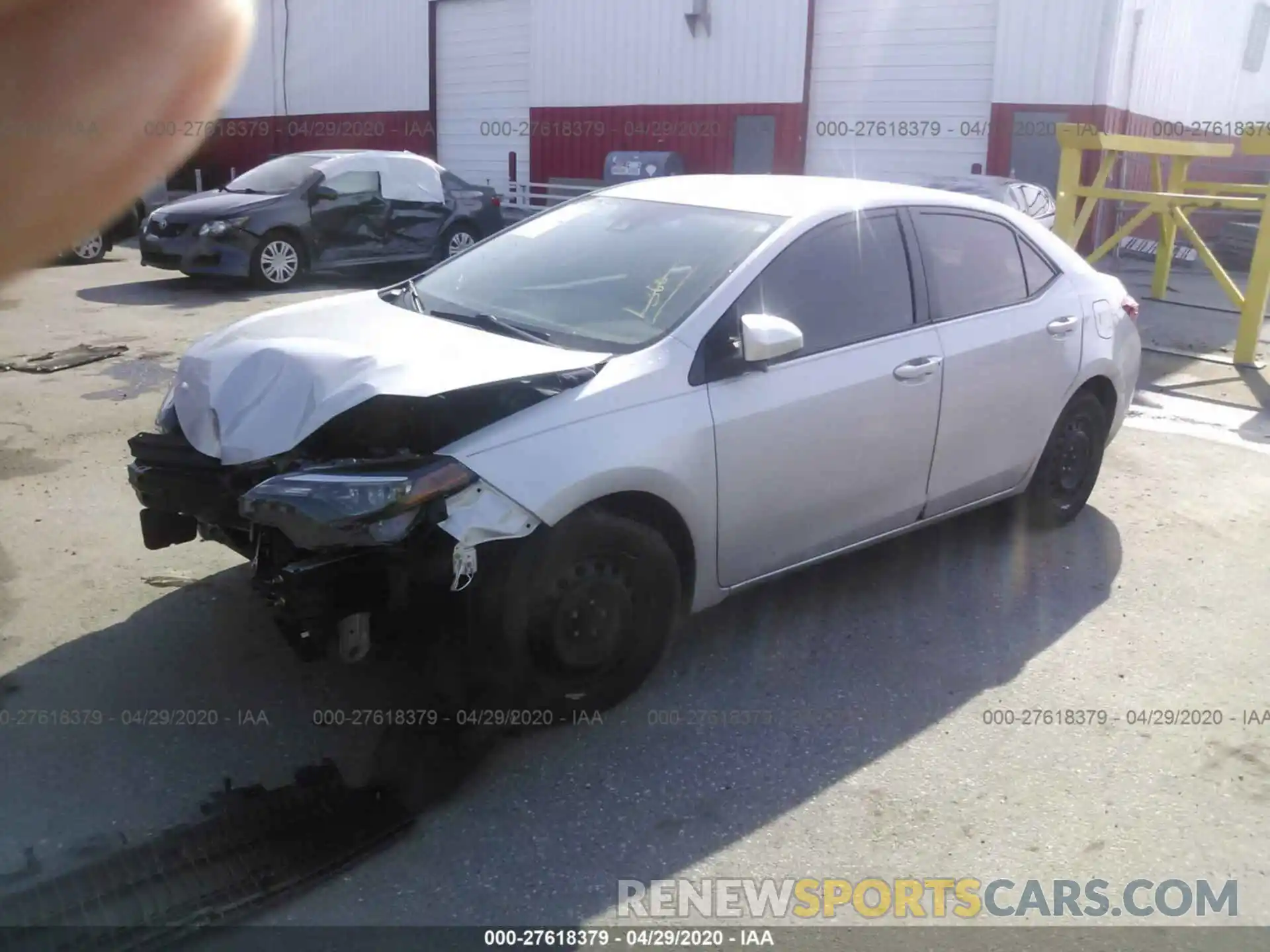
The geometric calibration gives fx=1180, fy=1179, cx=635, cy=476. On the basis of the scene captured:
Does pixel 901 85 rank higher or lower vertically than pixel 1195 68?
lower

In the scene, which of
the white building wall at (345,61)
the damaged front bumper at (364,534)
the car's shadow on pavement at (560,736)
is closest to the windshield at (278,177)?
the car's shadow on pavement at (560,736)

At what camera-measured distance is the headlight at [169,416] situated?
3930mm

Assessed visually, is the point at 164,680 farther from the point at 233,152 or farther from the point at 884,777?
the point at 233,152

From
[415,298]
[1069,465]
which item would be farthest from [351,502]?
[1069,465]

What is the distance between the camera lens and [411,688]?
3.85 meters

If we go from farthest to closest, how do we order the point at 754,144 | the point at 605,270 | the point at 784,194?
the point at 754,144 < the point at 784,194 < the point at 605,270

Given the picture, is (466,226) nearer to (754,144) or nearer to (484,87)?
(754,144)

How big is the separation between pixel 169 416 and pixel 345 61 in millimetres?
24610

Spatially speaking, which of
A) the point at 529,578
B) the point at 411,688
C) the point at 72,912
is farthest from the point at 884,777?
the point at 72,912

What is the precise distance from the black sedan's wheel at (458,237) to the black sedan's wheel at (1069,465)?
A: 9.22 meters

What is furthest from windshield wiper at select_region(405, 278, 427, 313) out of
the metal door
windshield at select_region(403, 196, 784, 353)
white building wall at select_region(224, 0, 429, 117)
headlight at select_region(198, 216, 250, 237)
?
A: white building wall at select_region(224, 0, 429, 117)

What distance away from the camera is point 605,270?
4309 mm

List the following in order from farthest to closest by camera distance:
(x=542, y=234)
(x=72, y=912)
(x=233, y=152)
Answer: (x=233, y=152) < (x=542, y=234) < (x=72, y=912)

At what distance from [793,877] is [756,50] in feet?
61.3
